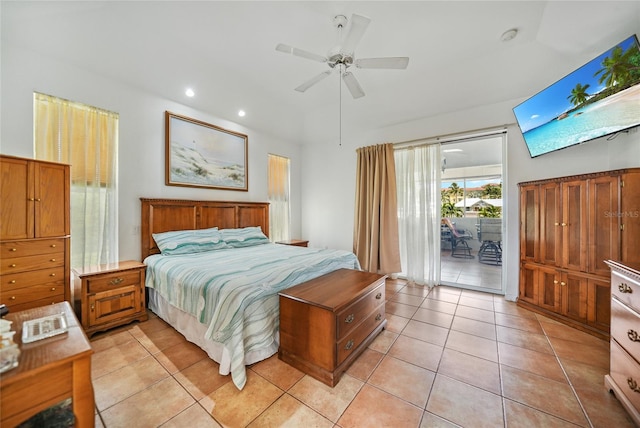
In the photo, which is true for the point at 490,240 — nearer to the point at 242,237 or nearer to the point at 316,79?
the point at 316,79

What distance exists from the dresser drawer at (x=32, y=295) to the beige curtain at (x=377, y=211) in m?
3.92

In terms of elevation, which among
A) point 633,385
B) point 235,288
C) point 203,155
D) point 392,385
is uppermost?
point 203,155

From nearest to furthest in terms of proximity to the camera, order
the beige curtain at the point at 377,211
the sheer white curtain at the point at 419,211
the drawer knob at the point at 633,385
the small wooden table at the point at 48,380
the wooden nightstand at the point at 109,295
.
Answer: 1. the small wooden table at the point at 48,380
2. the drawer knob at the point at 633,385
3. the wooden nightstand at the point at 109,295
4. the sheer white curtain at the point at 419,211
5. the beige curtain at the point at 377,211

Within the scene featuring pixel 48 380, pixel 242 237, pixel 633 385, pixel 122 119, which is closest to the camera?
pixel 48 380

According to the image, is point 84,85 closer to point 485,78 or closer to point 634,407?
point 485,78

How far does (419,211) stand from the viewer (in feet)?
13.4

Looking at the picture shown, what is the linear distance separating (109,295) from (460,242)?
612 cm

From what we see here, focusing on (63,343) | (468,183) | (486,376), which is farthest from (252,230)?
(468,183)

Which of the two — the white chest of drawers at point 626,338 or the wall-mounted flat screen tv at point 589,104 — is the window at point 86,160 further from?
the wall-mounted flat screen tv at point 589,104

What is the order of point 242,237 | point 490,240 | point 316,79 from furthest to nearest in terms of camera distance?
point 490,240 → point 242,237 → point 316,79

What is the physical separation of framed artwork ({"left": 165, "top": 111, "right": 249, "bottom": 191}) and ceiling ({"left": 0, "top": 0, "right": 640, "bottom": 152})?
36 centimetres

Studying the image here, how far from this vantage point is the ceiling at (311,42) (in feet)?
7.04

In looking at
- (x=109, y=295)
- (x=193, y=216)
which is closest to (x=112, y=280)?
(x=109, y=295)

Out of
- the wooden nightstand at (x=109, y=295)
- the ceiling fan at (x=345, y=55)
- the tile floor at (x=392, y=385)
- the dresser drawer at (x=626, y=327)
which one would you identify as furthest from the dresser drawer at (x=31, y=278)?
the dresser drawer at (x=626, y=327)
